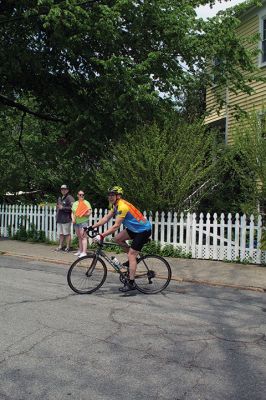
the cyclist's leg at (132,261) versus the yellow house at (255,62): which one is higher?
the yellow house at (255,62)

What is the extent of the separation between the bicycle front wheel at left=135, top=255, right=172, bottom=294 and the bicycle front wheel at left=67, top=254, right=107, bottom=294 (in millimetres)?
613

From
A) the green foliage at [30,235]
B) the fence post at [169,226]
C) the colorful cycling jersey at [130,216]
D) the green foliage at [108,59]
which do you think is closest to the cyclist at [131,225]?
the colorful cycling jersey at [130,216]

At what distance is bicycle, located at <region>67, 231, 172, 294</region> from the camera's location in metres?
7.74

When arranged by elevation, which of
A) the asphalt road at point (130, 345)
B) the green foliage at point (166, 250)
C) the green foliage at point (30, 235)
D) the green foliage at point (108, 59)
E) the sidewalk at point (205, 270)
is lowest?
the asphalt road at point (130, 345)

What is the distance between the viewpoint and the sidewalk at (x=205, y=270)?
30.0 ft

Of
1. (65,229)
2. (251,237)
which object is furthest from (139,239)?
(65,229)

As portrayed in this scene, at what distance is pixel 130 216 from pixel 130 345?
289cm

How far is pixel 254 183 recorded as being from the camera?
1161 centimetres

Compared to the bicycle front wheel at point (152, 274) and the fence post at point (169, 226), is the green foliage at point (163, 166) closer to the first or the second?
the fence post at point (169, 226)

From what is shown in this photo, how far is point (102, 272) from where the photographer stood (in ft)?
25.7

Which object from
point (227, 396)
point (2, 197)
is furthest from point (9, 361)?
point (2, 197)

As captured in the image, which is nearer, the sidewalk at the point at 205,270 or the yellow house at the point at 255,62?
the sidewalk at the point at 205,270

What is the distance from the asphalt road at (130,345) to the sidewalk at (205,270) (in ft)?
2.98

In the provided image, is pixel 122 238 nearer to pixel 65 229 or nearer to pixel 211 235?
pixel 211 235
